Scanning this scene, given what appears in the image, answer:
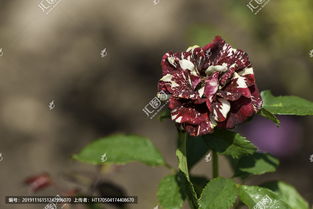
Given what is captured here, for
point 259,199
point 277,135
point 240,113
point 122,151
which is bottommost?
point 277,135

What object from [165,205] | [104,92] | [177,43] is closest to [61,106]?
[104,92]

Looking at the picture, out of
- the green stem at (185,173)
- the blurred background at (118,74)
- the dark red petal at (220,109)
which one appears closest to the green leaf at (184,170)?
the green stem at (185,173)

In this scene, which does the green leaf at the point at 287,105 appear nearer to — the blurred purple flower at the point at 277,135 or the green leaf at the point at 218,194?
the green leaf at the point at 218,194

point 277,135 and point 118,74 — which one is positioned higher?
point 118,74

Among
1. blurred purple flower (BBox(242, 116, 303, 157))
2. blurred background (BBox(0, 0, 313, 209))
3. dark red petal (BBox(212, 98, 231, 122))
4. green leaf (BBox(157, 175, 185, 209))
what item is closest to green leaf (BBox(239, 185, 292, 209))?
green leaf (BBox(157, 175, 185, 209))

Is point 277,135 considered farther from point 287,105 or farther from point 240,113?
point 240,113

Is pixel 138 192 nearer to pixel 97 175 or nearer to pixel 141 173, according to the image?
pixel 141 173

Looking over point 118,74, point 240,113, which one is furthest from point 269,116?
point 118,74
